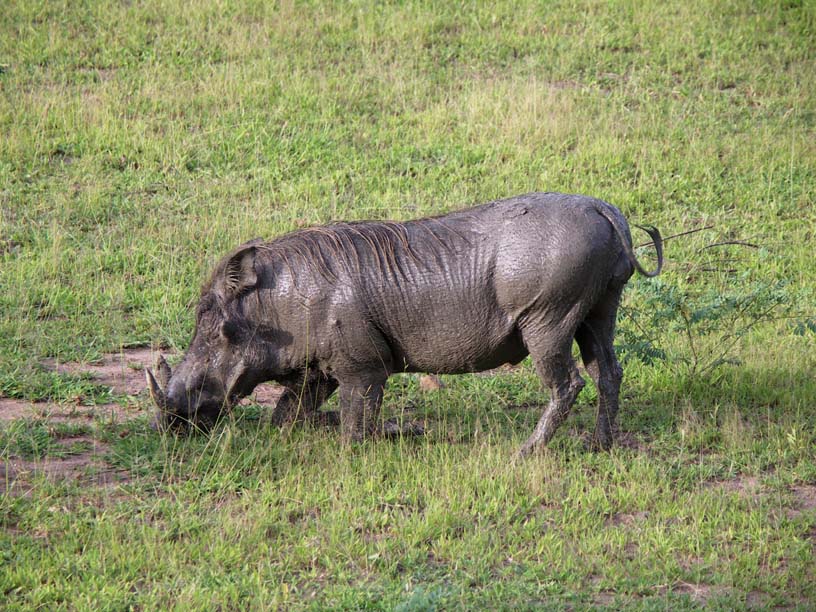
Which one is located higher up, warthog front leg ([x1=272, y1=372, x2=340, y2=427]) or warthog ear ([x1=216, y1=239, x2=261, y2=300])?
warthog ear ([x1=216, y1=239, x2=261, y2=300])

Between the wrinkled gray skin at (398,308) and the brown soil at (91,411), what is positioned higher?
the wrinkled gray skin at (398,308)

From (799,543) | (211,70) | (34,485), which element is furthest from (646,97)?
(34,485)

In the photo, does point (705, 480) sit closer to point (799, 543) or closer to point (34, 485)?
point (799, 543)

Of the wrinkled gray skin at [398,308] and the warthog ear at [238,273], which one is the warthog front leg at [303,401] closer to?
the wrinkled gray skin at [398,308]

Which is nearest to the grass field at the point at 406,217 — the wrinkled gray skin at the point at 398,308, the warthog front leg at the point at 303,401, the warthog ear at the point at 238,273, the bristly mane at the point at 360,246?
the warthog front leg at the point at 303,401

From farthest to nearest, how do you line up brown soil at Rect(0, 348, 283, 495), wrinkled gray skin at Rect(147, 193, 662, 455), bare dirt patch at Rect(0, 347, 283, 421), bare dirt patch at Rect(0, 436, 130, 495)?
bare dirt patch at Rect(0, 347, 283, 421), wrinkled gray skin at Rect(147, 193, 662, 455), brown soil at Rect(0, 348, 283, 495), bare dirt patch at Rect(0, 436, 130, 495)

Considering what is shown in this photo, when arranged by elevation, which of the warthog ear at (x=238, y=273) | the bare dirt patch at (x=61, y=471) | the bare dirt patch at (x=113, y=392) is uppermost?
the warthog ear at (x=238, y=273)

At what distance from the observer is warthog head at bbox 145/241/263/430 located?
228 inches

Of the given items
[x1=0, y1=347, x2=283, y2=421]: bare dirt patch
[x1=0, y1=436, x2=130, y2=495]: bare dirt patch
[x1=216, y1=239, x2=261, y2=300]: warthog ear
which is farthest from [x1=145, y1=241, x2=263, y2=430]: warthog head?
[x1=0, y1=347, x2=283, y2=421]: bare dirt patch

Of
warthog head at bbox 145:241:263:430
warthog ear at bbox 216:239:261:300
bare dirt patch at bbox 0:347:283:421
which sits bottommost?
bare dirt patch at bbox 0:347:283:421

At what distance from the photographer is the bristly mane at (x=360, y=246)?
5.80 metres

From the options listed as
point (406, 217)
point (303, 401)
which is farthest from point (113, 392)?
point (406, 217)

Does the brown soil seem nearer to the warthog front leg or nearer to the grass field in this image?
the grass field

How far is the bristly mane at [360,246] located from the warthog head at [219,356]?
0.83ft
